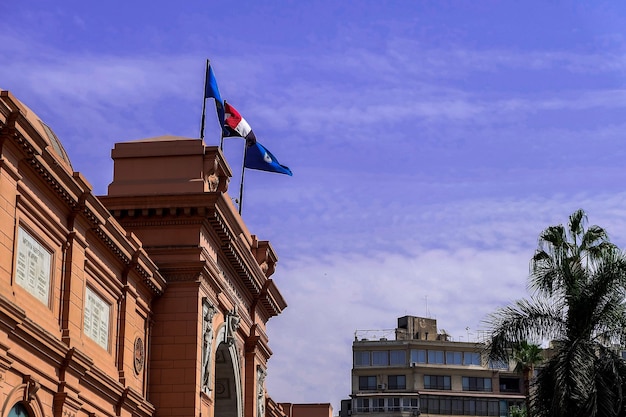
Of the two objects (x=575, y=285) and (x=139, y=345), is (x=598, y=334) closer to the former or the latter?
(x=575, y=285)

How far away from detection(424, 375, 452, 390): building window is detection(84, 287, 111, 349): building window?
75.3 metres

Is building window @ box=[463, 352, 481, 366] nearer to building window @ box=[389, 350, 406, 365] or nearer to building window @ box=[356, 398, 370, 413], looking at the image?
building window @ box=[389, 350, 406, 365]

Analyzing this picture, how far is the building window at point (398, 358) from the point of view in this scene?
101938 mm

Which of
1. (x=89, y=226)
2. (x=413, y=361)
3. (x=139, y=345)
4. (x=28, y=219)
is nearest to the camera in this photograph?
(x=28, y=219)

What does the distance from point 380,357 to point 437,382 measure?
546 centimetres

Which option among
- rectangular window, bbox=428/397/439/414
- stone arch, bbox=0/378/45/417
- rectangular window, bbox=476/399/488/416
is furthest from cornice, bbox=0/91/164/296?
rectangular window, bbox=476/399/488/416

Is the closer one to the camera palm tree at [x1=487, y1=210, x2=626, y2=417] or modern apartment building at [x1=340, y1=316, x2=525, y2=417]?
palm tree at [x1=487, y1=210, x2=626, y2=417]

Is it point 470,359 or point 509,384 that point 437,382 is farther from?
point 509,384

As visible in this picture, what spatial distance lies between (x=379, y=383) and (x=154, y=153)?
71443mm

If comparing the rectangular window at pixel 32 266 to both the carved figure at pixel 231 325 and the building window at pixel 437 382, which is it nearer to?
the carved figure at pixel 231 325

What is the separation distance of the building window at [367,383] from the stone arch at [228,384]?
212ft

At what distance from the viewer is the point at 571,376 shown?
3362 centimetres

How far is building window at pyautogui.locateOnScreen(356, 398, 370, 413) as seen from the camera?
101 meters

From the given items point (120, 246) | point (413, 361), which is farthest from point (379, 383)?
point (120, 246)
